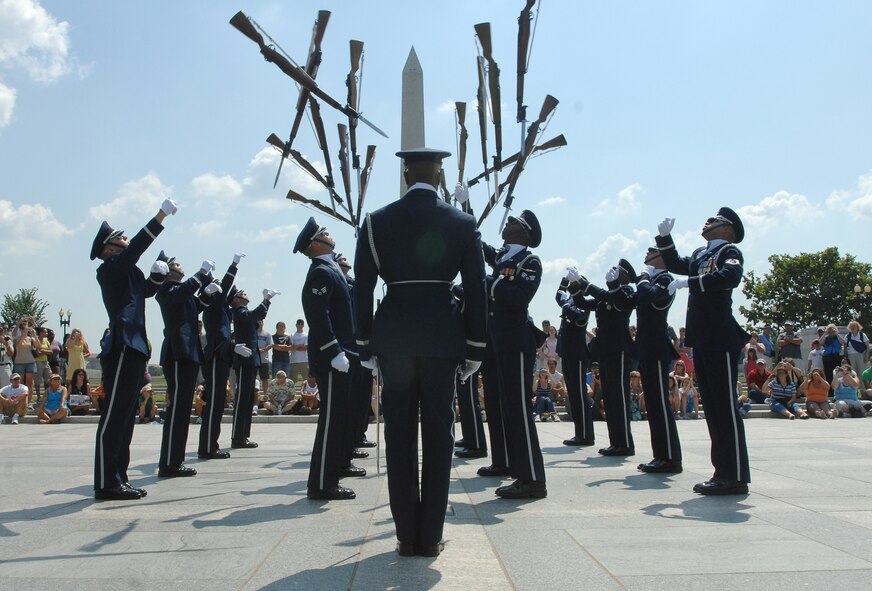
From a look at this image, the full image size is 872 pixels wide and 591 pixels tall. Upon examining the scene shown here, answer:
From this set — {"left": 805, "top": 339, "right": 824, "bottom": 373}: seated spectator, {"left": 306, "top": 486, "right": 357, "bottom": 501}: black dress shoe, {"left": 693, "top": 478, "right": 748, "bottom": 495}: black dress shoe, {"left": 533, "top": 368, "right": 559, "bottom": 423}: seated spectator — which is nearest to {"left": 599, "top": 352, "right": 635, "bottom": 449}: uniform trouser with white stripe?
{"left": 693, "top": 478, "right": 748, "bottom": 495}: black dress shoe

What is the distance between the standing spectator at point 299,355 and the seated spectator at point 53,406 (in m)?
4.44

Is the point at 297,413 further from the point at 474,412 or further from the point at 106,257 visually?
the point at 106,257

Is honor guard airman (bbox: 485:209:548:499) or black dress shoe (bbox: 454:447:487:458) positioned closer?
honor guard airman (bbox: 485:209:548:499)

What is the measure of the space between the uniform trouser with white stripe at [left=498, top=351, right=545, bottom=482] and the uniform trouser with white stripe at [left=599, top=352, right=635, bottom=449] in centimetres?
286

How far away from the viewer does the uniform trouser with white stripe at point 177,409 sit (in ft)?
22.6

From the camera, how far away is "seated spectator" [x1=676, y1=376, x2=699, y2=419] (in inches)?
603

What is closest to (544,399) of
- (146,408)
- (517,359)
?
(146,408)

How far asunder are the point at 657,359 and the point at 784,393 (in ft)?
30.6

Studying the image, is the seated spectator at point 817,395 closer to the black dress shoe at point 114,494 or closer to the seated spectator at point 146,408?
the seated spectator at point 146,408

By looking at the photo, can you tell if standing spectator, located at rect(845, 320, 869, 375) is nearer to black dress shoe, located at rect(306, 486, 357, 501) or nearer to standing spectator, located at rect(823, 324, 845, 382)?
standing spectator, located at rect(823, 324, 845, 382)

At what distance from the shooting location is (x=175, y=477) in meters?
6.80

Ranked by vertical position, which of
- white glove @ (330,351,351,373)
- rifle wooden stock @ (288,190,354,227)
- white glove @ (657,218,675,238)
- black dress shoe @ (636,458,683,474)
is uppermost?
rifle wooden stock @ (288,190,354,227)

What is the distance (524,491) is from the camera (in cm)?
527

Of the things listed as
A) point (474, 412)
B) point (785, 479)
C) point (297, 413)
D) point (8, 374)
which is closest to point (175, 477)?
point (474, 412)
